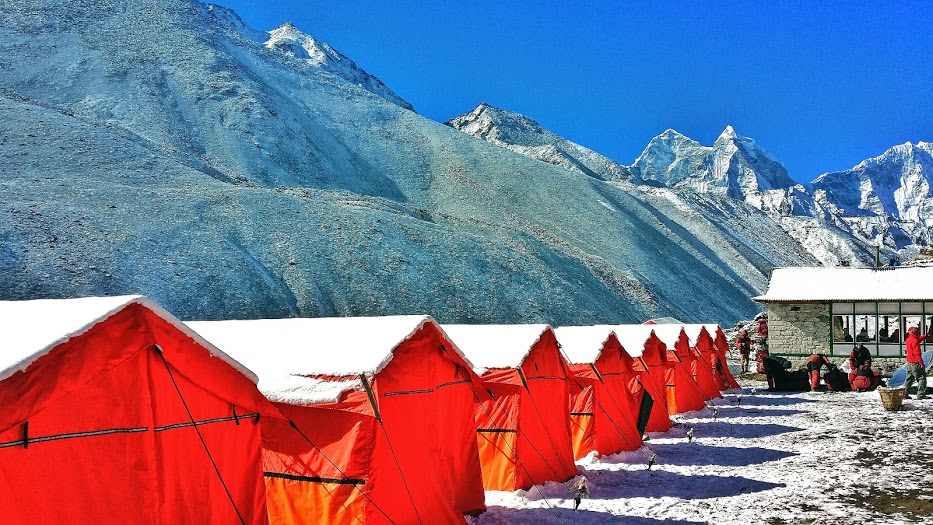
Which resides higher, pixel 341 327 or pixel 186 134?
pixel 186 134

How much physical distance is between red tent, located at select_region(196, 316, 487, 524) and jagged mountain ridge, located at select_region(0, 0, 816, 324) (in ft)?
85.2

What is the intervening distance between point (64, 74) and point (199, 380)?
75.6 metres

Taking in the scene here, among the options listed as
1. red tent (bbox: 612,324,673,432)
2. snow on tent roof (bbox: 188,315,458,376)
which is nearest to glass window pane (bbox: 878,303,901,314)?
red tent (bbox: 612,324,673,432)

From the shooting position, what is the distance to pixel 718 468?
13.0 m

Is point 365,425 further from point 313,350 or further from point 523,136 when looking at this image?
point 523,136

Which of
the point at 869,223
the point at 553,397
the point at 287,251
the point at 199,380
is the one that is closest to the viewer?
the point at 199,380

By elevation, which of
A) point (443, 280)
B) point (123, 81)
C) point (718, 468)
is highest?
point (123, 81)

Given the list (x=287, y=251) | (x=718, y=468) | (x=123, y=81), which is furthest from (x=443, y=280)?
(x=123, y=81)

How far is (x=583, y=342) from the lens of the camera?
14.2 metres

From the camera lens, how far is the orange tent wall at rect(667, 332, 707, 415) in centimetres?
1964

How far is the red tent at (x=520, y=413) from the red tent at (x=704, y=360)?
1163cm

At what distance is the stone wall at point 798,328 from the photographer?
3238 centimetres

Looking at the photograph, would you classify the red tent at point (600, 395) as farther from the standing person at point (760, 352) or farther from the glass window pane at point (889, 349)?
the glass window pane at point (889, 349)

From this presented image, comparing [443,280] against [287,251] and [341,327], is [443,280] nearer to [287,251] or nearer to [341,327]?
[287,251]
